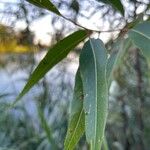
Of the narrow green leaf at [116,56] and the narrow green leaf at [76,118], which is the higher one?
the narrow green leaf at [116,56]

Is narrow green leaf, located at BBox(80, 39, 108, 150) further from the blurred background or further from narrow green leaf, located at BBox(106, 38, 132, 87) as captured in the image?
the blurred background

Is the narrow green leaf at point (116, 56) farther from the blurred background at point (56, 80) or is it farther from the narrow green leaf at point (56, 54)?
the blurred background at point (56, 80)

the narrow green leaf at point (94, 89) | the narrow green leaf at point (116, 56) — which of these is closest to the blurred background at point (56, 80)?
the narrow green leaf at point (116, 56)

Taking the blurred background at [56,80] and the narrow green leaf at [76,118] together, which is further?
the blurred background at [56,80]

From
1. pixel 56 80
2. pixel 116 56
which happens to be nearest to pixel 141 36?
pixel 116 56

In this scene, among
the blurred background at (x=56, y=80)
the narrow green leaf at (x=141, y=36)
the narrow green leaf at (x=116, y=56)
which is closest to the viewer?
the narrow green leaf at (x=141, y=36)

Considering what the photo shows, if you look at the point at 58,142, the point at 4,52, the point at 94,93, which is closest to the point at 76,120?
the point at 94,93

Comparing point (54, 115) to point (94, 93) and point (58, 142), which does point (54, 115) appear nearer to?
point (58, 142)

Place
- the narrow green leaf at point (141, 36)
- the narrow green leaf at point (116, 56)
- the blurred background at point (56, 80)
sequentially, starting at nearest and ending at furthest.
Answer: the narrow green leaf at point (141, 36) < the narrow green leaf at point (116, 56) < the blurred background at point (56, 80)
